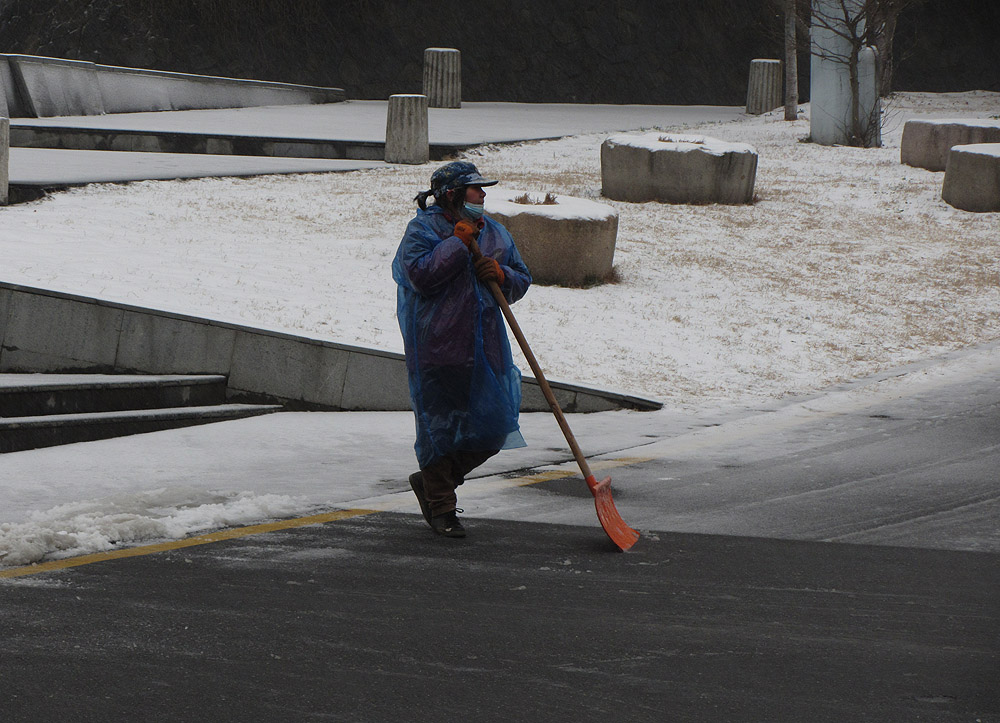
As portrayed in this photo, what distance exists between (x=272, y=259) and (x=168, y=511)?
508 centimetres

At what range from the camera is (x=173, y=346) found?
7984 mm

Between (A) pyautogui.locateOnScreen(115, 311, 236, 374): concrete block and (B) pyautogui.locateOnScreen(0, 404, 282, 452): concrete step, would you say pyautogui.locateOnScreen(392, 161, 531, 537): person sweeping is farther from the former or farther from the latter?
(A) pyautogui.locateOnScreen(115, 311, 236, 374): concrete block

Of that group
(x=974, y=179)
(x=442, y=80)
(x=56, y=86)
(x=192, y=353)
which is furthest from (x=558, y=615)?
(x=442, y=80)

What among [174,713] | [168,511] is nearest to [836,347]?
[168,511]

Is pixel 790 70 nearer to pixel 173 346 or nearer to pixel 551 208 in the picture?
pixel 551 208

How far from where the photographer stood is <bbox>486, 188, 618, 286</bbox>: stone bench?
1073 cm

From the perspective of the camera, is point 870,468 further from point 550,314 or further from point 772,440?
point 550,314

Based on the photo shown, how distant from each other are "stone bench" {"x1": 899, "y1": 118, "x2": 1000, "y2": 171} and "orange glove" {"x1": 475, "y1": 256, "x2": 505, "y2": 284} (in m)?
13.8

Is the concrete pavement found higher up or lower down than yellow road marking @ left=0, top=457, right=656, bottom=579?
higher up

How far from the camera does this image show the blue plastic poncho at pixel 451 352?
5.22 metres

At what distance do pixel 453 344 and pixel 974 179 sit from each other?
11.9 metres

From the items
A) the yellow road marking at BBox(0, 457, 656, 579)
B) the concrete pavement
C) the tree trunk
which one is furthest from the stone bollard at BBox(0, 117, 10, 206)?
the tree trunk

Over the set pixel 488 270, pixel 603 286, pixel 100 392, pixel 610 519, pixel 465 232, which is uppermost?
pixel 465 232

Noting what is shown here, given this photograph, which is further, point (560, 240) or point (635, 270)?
point (635, 270)
